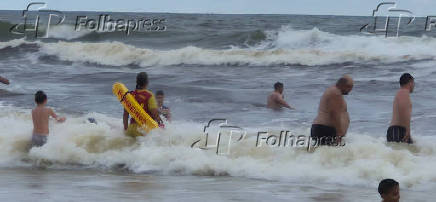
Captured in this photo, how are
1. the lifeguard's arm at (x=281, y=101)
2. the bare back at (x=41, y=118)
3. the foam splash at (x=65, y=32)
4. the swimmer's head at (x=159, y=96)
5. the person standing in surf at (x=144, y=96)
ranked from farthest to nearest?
the foam splash at (x=65, y=32) < the lifeguard's arm at (x=281, y=101) < the swimmer's head at (x=159, y=96) < the bare back at (x=41, y=118) < the person standing in surf at (x=144, y=96)

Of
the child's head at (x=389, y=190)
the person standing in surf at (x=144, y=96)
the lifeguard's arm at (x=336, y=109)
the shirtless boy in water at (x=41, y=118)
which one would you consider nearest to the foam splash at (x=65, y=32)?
the shirtless boy in water at (x=41, y=118)

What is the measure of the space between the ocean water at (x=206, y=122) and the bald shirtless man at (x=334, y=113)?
33cm

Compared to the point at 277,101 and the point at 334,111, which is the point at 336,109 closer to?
the point at 334,111

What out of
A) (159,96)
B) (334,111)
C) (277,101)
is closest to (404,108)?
(334,111)

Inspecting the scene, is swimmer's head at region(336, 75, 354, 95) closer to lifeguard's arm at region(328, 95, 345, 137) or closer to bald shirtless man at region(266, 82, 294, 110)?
lifeguard's arm at region(328, 95, 345, 137)

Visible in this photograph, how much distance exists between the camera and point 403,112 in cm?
919

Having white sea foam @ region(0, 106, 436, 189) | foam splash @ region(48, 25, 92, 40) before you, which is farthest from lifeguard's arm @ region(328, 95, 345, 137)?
foam splash @ region(48, 25, 92, 40)

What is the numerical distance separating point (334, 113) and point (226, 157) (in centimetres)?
157

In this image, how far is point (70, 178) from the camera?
867 cm

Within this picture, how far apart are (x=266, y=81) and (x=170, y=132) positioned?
10.3 metres

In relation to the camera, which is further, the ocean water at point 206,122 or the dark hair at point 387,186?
the ocean water at point 206,122

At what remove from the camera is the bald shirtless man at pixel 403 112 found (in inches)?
362

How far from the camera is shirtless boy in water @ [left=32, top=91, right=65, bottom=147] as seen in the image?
32.1 feet

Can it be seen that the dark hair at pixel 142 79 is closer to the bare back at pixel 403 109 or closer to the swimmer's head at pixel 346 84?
the swimmer's head at pixel 346 84
